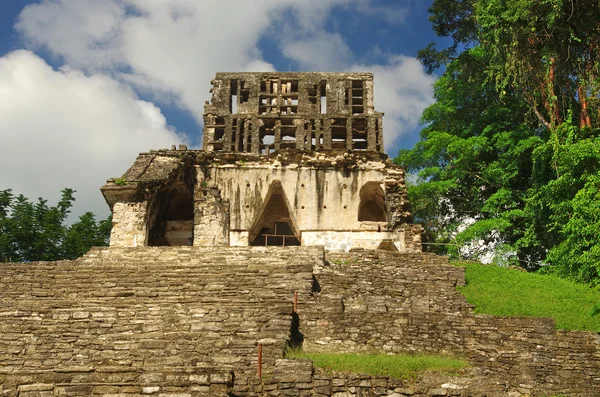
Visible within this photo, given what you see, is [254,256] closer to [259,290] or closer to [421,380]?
[259,290]

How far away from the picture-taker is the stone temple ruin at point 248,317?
30.4ft

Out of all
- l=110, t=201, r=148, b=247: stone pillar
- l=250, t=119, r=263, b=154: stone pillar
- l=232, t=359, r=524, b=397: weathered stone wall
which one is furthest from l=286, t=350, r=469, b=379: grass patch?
l=250, t=119, r=263, b=154: stone pillar

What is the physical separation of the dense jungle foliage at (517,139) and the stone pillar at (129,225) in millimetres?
11653

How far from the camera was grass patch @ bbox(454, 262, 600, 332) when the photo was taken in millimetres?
13633

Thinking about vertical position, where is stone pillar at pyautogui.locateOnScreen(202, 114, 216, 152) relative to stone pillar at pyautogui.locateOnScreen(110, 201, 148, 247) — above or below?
above

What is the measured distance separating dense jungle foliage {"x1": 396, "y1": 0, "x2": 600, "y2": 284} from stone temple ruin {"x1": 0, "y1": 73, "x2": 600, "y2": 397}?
4.23 meters

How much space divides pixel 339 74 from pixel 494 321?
17.9 m

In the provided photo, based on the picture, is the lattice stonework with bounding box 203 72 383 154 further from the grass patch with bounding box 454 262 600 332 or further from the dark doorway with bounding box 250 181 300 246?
the grass patch with bounding box 454 262 600 332

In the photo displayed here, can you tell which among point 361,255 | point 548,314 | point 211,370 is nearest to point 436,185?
point 361,255

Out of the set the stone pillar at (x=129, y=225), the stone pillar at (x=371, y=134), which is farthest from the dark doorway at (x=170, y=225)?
the stone pillar at (x=371, y=134)

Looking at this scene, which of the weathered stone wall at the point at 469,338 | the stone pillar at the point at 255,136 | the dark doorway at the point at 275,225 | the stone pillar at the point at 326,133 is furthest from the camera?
the stone pillar at the point at 326,133

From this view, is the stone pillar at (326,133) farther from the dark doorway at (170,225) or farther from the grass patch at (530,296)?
the grass patch at (530,296)

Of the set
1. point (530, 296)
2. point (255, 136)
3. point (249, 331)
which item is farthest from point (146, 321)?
point (255, 136)

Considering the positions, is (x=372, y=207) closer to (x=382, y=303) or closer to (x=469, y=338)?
(x=382, y=303)
